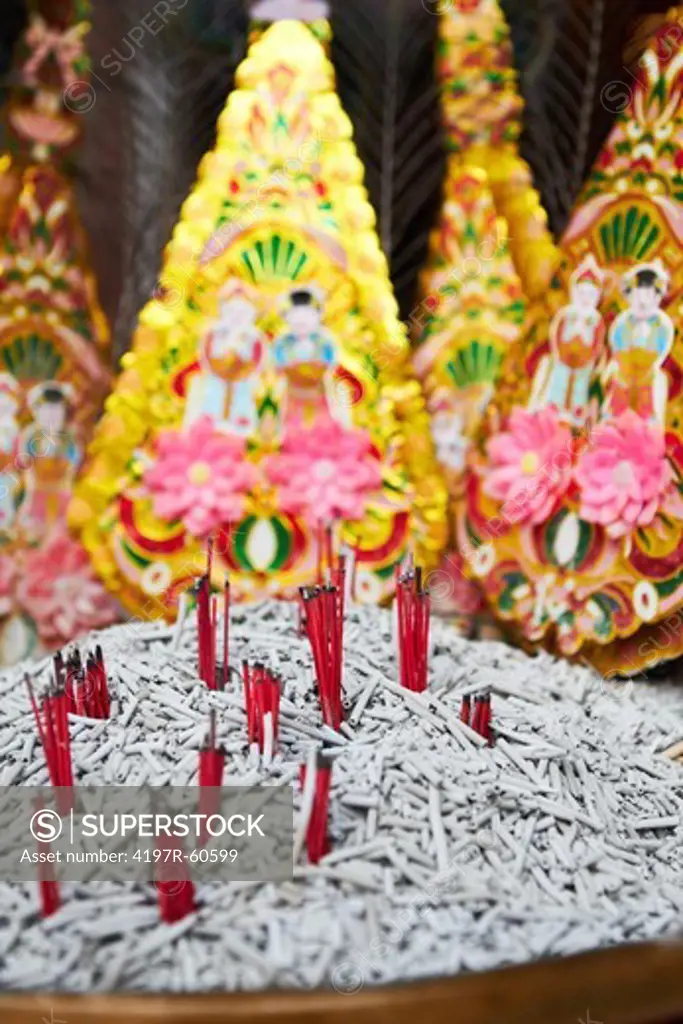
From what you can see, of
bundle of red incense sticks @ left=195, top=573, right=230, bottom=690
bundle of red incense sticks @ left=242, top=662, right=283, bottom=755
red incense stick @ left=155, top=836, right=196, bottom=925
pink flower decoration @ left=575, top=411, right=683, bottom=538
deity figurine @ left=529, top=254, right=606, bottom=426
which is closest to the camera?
red incense stick @ left=155, top=836, right=196, bottom=925

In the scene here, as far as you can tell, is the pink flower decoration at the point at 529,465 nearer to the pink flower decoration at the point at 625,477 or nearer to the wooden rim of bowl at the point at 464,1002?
the pink flower decoration at the point at 625,477

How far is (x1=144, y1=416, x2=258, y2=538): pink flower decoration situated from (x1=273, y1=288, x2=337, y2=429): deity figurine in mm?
98

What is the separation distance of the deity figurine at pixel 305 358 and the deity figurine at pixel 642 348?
0.38 m

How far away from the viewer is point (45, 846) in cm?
70

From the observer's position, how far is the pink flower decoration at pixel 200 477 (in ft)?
4.59

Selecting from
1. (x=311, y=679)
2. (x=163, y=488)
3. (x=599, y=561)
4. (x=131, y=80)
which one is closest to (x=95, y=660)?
(x=311, y=679)

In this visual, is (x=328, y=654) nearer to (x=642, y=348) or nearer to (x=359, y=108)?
(x=642, y=348)

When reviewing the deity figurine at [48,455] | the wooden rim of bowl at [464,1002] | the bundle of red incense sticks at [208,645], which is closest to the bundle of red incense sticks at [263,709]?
the bundle of red incense sticks at [208,645]

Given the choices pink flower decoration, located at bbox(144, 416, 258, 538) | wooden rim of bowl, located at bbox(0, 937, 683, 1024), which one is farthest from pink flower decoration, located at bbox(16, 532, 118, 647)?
wooden rim of bowl, located at bbox(0, 937, 683, 1024)

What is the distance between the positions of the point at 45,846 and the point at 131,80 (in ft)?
3.44

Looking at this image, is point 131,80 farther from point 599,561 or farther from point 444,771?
point 444,771

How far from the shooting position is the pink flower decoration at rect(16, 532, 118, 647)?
55.2 inches

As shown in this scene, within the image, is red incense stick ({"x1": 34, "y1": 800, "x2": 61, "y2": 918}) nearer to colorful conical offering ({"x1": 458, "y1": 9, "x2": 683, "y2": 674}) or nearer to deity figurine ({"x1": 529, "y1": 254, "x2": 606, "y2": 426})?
colorful conical offering ({"x1": 458, "y1": 9, "x2": 683, "y2": 674})

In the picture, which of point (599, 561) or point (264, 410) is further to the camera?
point (264, 410)
